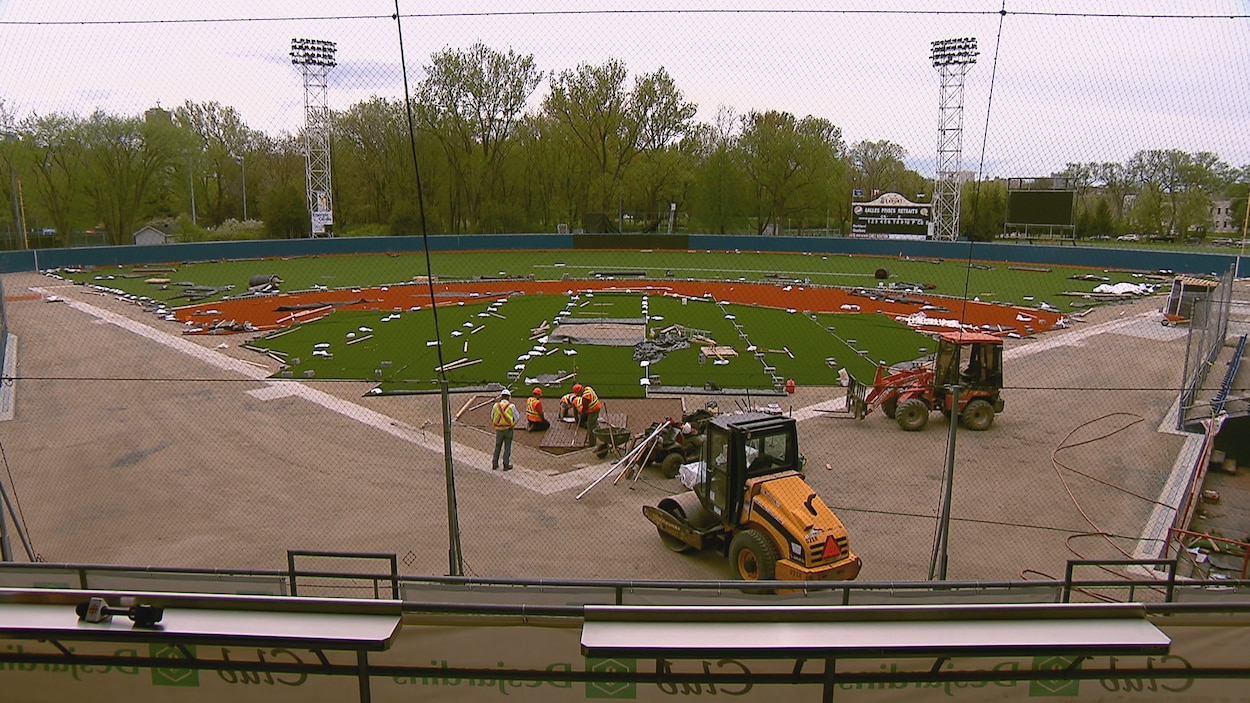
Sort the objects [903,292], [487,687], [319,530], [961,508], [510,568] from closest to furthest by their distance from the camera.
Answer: [487,687]
[510,568]
[319,530]
[961,508]
[903,292]

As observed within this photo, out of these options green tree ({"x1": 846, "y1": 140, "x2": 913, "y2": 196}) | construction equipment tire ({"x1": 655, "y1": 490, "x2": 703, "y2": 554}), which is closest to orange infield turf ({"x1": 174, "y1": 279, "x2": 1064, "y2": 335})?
green tree ({"x1": 846, "y1": 140, "x2": 913, "y2": 196})

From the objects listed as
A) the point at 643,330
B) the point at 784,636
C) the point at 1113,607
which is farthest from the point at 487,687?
the point at 643,330

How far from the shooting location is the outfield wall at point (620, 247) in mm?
40000

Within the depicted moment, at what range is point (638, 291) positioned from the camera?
3175 centimetres

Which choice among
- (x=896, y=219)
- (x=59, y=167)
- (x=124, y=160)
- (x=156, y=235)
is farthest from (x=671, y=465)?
(x=156, y=235)

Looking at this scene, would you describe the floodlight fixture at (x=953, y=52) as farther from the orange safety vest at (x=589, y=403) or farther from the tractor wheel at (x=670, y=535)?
the orange safety vest at (x=589, y=403)

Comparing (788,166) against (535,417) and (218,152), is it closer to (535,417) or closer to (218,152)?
(535,417)

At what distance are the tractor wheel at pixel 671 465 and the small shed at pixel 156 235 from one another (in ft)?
148

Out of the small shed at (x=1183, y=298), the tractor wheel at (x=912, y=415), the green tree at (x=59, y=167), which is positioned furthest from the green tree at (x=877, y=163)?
the green tree at (x=59, y=167)

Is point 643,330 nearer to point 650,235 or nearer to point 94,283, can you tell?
point 94,283

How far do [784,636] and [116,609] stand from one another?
361cm

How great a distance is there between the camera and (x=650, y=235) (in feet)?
175

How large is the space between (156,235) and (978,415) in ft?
160

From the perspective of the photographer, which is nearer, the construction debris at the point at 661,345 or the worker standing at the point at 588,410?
the worker standing at the point at 588,410
